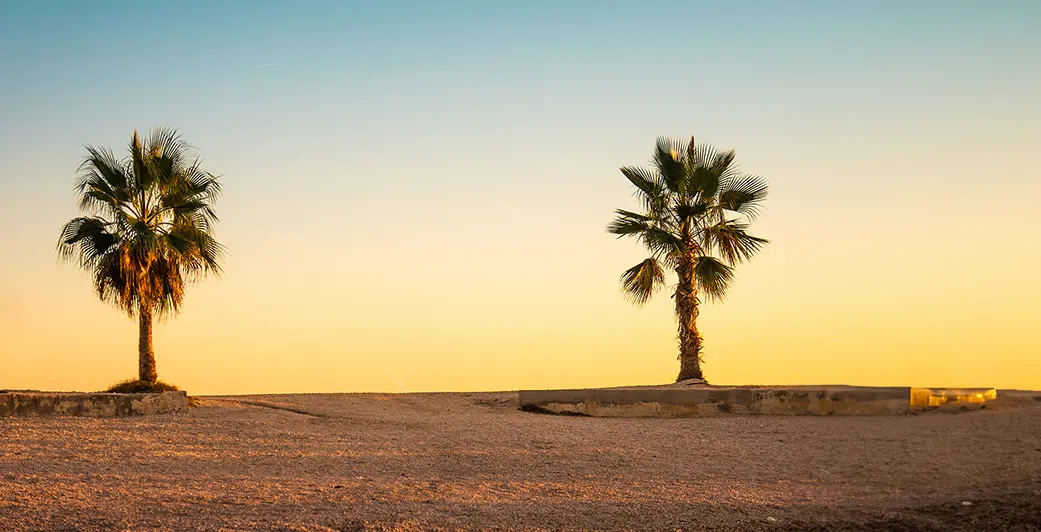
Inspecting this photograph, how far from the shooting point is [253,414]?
13.7 meters

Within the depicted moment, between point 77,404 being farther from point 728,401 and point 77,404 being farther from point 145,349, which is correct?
point 728,401

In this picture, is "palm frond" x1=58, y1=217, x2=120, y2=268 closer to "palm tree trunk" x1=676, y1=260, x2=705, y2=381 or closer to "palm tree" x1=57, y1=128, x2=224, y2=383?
"palm tree" x1=57, y1=128, x2=224, y2=383

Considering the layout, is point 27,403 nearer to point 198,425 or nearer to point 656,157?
point 198,425

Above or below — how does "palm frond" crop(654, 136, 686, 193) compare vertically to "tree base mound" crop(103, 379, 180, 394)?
above

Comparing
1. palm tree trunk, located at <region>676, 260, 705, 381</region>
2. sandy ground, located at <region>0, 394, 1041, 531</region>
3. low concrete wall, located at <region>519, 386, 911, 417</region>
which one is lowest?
sandy ground, located at <region>0, 394, 1041, 531</region>

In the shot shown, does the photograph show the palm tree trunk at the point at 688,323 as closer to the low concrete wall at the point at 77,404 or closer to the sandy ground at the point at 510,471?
the sandy ground at the point at 510,471

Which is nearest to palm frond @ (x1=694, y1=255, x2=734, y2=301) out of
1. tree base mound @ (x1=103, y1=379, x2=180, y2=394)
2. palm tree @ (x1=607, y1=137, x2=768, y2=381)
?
palm tree @ (x1=607, y1=137, x2=768, y2=381)

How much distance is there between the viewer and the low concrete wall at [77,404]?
13.2m

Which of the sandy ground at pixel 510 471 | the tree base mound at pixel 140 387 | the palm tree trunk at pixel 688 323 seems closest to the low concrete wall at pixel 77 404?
the sandy ground at pixel 510 471

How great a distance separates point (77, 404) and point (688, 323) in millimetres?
11325

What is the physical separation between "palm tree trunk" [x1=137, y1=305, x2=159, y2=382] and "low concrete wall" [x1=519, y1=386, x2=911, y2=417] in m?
6.73

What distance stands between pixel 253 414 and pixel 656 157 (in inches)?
408

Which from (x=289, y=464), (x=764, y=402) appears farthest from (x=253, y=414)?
(x=764, y=402)

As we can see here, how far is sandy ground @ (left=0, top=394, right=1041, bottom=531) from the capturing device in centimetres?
751
